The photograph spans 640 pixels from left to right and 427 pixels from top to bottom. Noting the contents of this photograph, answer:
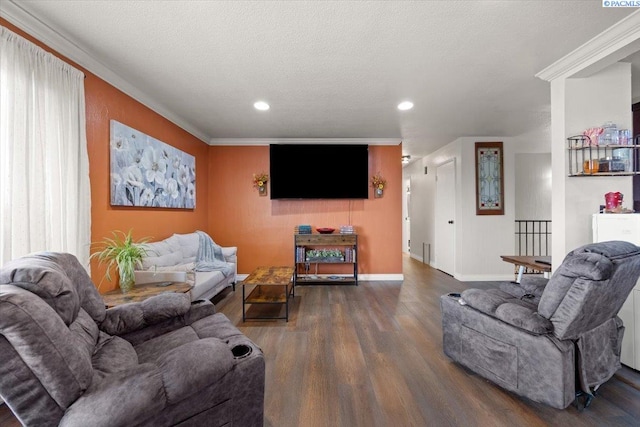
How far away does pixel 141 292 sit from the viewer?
2.35m

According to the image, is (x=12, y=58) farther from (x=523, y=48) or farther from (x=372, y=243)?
(x=372, y=243)

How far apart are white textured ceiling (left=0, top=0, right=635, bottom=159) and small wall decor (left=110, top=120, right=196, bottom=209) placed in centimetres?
50

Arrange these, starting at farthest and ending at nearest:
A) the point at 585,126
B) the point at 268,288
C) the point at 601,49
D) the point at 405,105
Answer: the point at 268,288 → the point at 405,105 → the point at 585,126 → the point at 601,49

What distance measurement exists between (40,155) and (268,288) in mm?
2609

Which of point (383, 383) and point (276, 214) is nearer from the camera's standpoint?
point (383, 383)

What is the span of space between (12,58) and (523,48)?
12.3ft

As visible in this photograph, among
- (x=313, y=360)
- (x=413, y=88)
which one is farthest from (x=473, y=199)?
(x=313, y=360)

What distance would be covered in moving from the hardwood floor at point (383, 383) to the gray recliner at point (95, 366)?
619 millimetres

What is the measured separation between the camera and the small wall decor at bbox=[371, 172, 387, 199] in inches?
193

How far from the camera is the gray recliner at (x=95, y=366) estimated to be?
90 cm

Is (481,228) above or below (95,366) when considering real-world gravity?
above

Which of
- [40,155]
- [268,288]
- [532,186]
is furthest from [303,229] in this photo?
[532,186]

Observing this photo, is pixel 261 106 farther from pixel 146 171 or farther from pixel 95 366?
pixel 95 366

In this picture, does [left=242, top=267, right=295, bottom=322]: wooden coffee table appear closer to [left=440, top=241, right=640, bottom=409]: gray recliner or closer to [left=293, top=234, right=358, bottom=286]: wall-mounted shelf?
[left=293, top=234, right=358, bottom=286]: wall-mounted shelf
